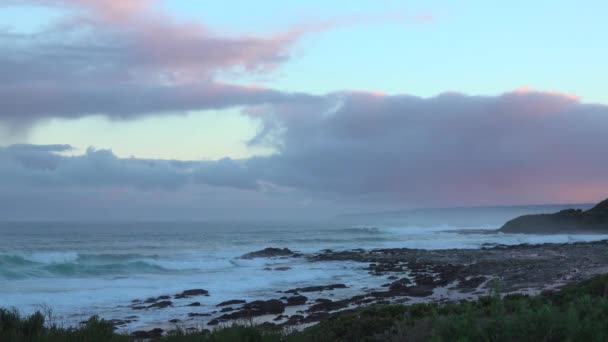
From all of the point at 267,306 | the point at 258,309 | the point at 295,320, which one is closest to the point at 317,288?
the point at 267,306

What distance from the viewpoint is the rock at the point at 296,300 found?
21.4 metres

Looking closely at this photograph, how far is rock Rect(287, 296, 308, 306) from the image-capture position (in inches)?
844

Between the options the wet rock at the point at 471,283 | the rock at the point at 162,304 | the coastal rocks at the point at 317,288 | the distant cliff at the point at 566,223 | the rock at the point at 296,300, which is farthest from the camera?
the distant cliff at the point at 566,223

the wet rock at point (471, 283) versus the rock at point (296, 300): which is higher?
the wet rock at point (471, 283)

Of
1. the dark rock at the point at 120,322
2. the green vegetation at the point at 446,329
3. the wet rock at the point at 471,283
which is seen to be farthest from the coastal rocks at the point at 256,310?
the green vegetation at the point at 446,329

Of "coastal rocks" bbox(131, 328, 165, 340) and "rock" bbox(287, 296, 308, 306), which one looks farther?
"rock" bbox(287, 296, 308, 306)

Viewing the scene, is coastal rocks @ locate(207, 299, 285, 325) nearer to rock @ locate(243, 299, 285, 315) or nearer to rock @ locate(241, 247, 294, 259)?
rock @ locate(243, 299, 285, 315)

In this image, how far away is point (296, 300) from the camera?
21.9 meters

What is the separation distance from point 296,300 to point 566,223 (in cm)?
6616

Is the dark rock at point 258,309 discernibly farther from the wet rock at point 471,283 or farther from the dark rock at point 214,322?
the wet rock at point 471,283

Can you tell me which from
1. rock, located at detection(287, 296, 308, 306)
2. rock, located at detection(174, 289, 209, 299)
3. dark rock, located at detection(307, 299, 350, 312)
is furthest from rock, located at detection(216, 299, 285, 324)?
rock, located at detection(174, 289, 209, 299)

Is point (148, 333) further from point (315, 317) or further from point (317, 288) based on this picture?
point (317, 288)

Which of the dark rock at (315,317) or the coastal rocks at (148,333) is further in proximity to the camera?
the dark rock at (315,317)

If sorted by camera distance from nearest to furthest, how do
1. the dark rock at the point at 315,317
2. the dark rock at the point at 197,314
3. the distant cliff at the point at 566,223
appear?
the dark rock at the point at 315,317, the dark rock at the point at 197,314, the distant cliff at the point at 566,223
